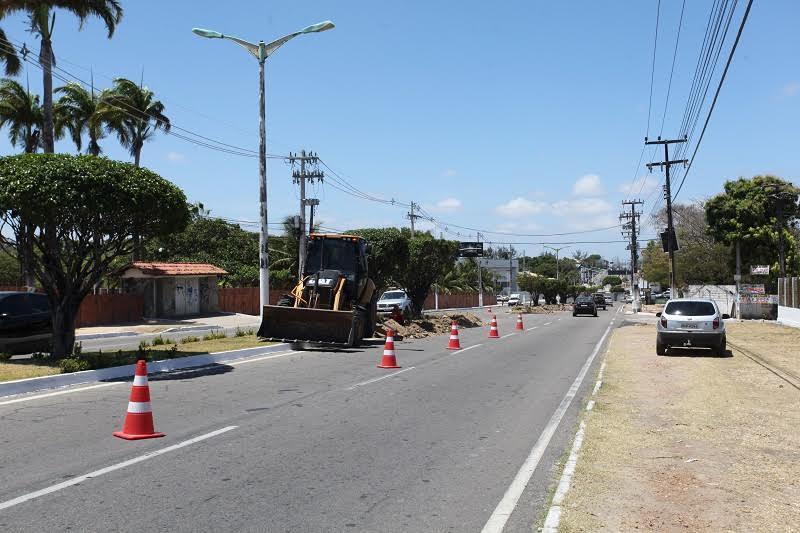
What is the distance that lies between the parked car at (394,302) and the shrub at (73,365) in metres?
20.5

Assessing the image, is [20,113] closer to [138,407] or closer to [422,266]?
[422,266]

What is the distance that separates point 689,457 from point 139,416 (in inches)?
247

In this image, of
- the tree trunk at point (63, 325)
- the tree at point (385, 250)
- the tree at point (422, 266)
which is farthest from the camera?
the tree at point (422, 266)

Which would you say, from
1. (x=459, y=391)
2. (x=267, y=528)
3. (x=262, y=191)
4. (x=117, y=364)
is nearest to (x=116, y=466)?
(x=267, y=528)

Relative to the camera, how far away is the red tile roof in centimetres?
3834

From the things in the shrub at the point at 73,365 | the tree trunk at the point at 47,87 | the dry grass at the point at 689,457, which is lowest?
the dry grass at the point at 689,457

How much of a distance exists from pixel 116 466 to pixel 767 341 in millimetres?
24669

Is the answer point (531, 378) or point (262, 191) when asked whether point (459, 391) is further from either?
point (262, 191)

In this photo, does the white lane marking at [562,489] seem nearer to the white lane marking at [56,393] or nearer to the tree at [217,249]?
the white lane marking at [56,393]

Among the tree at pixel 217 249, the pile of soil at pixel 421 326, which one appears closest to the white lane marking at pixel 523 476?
the pile of soil at pixel 421 326

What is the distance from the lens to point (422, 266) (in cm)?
3734

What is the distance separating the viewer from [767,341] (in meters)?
25.7

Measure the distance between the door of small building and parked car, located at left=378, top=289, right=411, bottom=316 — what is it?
11224 millimetres

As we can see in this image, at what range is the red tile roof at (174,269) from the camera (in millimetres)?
38344
